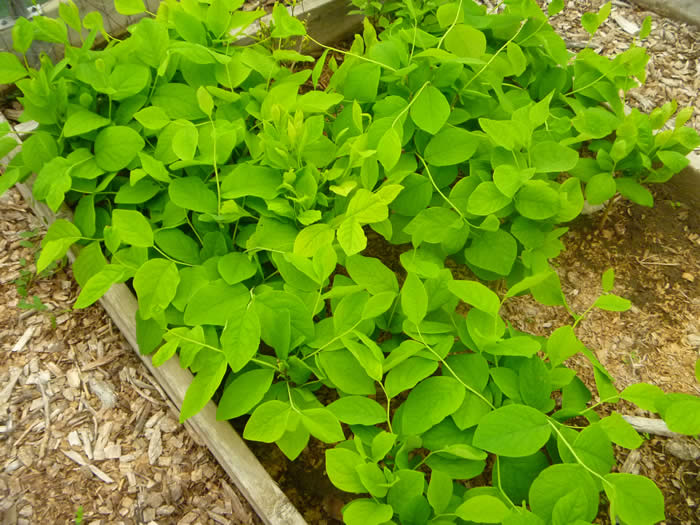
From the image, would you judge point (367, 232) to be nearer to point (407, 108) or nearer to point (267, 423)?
point (407, 108)

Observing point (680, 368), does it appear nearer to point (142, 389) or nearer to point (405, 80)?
point (405, 80)

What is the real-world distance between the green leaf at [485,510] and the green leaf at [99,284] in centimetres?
89

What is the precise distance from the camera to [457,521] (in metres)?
1.09

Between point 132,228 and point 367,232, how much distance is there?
79 centimetres

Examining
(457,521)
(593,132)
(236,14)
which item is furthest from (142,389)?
(593,132)

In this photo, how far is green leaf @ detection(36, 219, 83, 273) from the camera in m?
1.28

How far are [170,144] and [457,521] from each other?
1161 millimetres

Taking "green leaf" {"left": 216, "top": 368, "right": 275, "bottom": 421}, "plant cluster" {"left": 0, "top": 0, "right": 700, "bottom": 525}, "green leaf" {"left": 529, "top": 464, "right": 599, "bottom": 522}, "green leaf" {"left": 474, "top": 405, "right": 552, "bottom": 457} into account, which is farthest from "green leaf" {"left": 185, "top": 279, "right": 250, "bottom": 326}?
"green leaf" {"left": 529, "top": 464, "right": 599, "bottom": 522}

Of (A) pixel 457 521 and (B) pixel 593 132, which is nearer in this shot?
(A) pixel 457 521

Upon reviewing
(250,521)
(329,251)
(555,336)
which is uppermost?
(329,251)

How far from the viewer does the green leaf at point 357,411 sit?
1.12m

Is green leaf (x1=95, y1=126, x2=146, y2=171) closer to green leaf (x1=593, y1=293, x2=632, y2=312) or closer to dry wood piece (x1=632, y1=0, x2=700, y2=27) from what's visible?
green leaf (x1=593, y1=293, x2=632, y2=312)

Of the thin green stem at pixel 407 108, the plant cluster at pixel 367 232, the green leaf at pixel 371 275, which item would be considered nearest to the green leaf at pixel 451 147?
the plant cluster at pixel 367 232

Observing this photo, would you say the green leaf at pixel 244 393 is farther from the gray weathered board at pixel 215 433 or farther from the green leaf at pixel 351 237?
the green leaf at pixel 351 237
